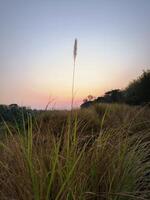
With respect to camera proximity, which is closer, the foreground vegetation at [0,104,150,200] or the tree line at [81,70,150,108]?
the foreground vegetation at [0,104,150,200]

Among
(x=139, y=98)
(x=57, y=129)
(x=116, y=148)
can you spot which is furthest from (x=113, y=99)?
(x=116, y=148)

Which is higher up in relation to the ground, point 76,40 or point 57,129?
point 76,40

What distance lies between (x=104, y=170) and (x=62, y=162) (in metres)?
0.32

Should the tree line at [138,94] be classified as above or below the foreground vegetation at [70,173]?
above

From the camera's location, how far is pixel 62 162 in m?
3.09

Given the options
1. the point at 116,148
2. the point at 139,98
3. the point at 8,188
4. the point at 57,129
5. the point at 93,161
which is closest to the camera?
the point at 8,188

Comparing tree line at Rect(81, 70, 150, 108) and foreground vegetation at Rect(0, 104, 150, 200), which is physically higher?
tree line at Rect(81, 70, 150, 108)

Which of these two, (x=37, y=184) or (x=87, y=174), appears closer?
(x=37, y=184)

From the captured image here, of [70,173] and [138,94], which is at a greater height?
[138,94]

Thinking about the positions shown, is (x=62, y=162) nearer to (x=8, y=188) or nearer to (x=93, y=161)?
(x=93, y=161)

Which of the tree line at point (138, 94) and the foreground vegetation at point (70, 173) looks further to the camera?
the tree line at point (138, 94)

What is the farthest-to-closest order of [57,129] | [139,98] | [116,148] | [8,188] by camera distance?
[139,98] → [57,129] → [116,148] → [8,188]

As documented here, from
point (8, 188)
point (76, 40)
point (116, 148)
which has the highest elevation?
point (76, 40)

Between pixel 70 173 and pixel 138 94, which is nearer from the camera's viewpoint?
pixel 70 173
